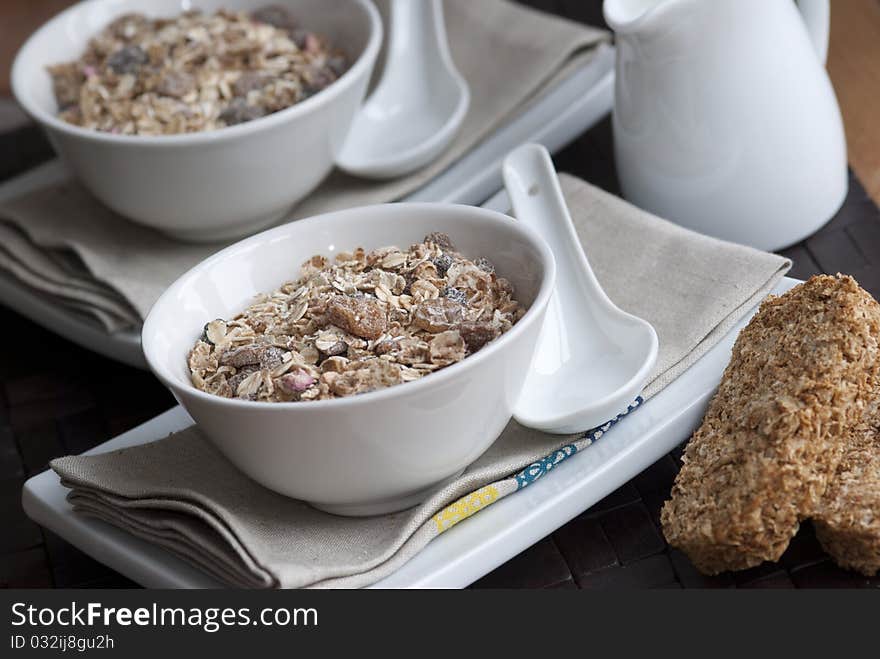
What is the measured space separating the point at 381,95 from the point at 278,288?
597mm

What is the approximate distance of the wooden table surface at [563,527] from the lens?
1.05m

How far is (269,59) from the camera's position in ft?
5.12

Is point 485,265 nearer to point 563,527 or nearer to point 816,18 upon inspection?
point 563,527

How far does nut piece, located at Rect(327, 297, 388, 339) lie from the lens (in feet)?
3.41

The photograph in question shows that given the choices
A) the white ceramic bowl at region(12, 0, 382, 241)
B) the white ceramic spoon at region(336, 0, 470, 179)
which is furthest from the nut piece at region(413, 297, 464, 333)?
the white ceramic spoon at region(336, 0, 470, 179)

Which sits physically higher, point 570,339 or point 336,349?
point 336,349

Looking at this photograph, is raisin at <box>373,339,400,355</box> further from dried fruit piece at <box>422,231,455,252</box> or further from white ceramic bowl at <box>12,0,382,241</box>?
white ceramic bowl at <box>12,0,382,241</box>

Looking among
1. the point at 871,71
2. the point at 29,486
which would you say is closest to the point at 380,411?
the point at 29,486

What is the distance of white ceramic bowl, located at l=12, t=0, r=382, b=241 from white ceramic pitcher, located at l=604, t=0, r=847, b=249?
366mm

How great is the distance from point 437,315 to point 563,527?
24 cm

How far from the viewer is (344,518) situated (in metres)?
1.08

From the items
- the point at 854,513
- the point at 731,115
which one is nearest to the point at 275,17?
the point at 731,115

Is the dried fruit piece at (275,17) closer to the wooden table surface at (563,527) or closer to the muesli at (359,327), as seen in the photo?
the wooden table surface at (563,527)

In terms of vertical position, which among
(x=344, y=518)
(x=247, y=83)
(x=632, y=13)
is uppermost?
(x=632, y=13)
